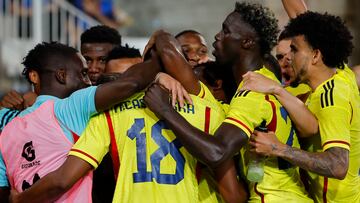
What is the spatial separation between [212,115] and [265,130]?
0.33 m

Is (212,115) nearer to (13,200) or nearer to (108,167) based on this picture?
(108,167)

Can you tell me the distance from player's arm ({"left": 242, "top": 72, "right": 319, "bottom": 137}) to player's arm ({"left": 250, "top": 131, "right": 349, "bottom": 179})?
184 millimetres

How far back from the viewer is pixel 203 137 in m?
4.27

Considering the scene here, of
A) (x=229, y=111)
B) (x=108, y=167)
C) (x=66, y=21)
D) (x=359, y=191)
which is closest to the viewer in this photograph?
(x=229, y=111)

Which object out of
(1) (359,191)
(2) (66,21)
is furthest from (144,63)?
(2) (66,21)

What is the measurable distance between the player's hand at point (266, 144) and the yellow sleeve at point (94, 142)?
34.6 inches

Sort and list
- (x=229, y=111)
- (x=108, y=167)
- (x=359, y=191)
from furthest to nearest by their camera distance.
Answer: (x=108, y=167) → (x=359, y=191) → (x=229, y=111)

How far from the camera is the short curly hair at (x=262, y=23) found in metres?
4.91

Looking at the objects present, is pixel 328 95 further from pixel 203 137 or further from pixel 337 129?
pixel 203 137

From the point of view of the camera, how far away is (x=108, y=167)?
5180 mm

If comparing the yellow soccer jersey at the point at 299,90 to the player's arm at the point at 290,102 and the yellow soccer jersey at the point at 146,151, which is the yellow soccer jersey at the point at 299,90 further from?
the yellow soccer jersey at the point at 146,151

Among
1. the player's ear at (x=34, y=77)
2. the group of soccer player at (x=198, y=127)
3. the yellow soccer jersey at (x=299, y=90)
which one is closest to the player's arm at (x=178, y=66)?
the group of soccer player at (x=198, y=127)

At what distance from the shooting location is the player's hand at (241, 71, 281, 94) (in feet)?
14.7

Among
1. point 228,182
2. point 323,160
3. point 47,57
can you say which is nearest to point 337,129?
point 323,160
